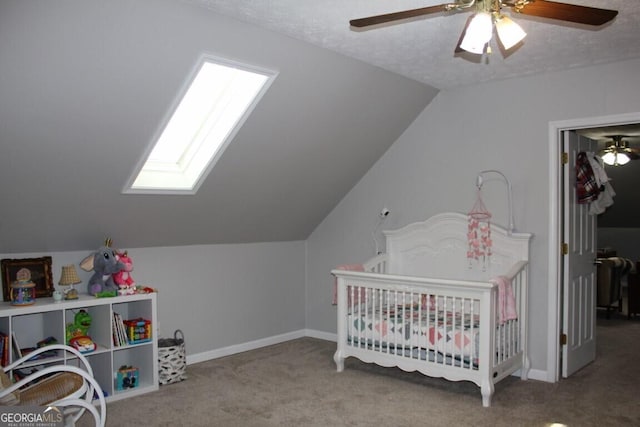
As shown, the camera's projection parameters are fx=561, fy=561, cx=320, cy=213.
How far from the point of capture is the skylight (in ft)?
11.6

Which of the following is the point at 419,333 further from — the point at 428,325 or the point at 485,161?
the point at 485,161

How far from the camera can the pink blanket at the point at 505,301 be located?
11.6ft

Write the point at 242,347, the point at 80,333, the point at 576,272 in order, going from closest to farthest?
the point at 80,333 → the point at 576,272 → the point at 242,347

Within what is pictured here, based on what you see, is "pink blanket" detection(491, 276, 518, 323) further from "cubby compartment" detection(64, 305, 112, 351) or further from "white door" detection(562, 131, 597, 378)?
"cubby compartment" detection(64, 305, 112, 351)

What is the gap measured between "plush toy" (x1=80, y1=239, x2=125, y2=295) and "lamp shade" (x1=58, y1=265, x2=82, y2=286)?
0.24 feet

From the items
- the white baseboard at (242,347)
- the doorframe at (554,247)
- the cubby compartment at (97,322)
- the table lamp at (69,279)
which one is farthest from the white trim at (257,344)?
the doorframe at (554,247)

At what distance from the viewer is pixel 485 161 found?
14.1ft

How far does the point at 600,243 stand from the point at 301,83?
21.8 feet

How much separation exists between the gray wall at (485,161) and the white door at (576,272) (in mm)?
175

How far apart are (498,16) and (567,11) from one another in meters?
0.25

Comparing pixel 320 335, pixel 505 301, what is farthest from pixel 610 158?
pixel 320 335

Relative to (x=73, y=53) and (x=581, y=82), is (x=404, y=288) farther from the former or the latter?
(x=73, y=53)

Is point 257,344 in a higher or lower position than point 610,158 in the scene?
lower

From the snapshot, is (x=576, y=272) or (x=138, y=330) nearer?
(x=138, y=330)
